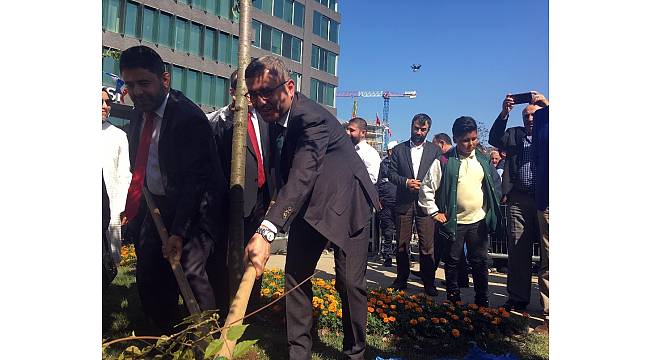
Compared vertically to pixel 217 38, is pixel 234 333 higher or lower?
lower

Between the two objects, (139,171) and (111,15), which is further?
(139,171)

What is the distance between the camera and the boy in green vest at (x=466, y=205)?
313cm

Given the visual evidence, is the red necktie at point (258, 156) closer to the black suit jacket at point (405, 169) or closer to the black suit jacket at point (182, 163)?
the black suit jacket at point (182, 163)

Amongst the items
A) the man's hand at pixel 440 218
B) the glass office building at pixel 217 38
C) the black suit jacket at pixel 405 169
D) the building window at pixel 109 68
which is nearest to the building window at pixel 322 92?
the glass office building at pixel 217 38

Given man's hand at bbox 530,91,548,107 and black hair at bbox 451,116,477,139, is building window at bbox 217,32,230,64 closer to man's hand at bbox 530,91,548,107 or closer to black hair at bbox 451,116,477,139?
black hair at bbox 451,116,477,139

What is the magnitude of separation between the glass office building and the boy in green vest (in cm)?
84

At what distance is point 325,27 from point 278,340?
1.58 meters

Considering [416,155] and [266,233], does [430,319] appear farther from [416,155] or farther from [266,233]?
[266,233]

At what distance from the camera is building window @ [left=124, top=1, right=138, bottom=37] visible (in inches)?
97.6

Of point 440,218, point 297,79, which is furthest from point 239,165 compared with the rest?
point 440,218

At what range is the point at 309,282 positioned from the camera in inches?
110

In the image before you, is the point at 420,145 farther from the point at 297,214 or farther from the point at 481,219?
the point at 297,214

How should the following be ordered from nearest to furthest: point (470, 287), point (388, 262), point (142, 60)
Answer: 1. point (142, 60)
2. point (470, 287)
3. point (388, 262)
